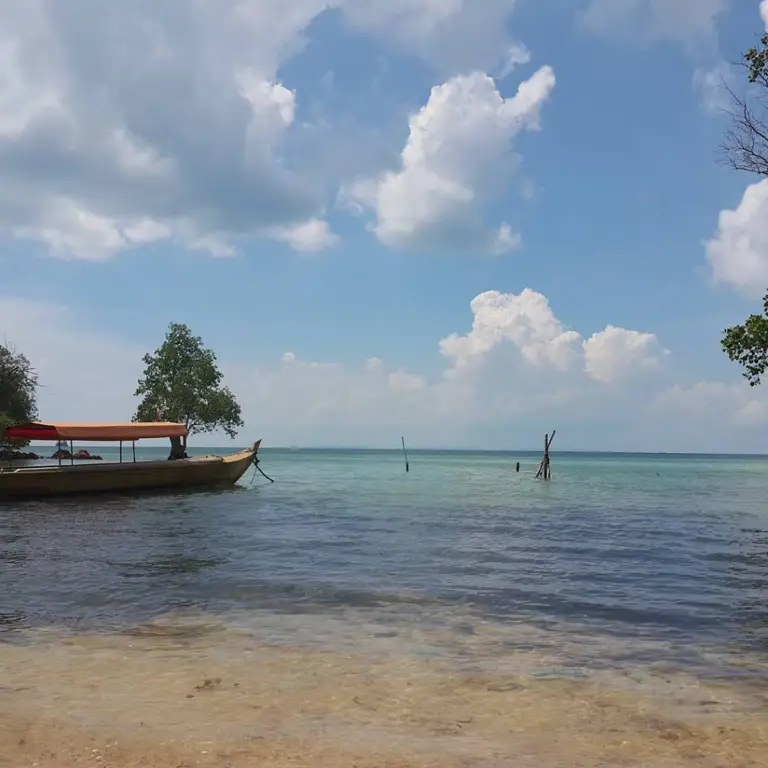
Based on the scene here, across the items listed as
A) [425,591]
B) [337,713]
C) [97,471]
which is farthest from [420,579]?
[97,471]

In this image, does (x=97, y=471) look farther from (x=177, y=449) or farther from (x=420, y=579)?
(x=420, y=579)

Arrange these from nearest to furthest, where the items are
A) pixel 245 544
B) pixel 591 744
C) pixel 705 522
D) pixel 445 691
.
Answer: pixel 591 744, pixel 445 691, pixel 245 544, pixel 705 522

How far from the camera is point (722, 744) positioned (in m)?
5.06

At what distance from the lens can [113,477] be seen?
31000 millimetres

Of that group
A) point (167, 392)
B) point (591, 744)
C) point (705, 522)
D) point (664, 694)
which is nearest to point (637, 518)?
point (705, 522)

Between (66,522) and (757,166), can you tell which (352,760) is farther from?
(66,522)

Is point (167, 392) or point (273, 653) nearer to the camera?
point (273, 653)

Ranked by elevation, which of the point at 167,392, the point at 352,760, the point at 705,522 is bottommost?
the point at 705,522

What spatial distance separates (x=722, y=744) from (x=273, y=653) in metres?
4.71

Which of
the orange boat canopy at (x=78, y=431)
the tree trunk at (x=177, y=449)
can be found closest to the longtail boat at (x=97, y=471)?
the orange boat canopy at (x=78, y=431)

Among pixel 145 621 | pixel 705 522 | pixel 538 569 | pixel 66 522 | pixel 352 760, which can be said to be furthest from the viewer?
pixel 705 522

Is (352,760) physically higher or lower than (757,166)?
lower

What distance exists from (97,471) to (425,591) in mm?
24032

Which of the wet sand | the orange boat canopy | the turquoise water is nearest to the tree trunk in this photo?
the orange boat canopy
